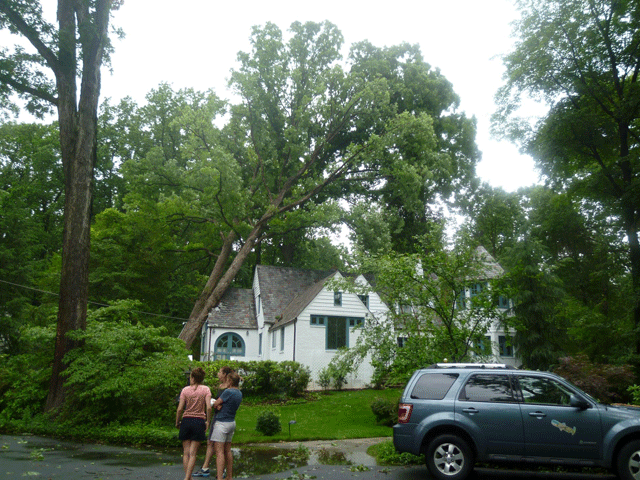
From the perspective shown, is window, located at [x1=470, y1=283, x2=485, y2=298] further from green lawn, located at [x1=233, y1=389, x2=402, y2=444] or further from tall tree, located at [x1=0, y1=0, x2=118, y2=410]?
tall tree, located at [x1=0, y1=0, x2=118, y2=410]

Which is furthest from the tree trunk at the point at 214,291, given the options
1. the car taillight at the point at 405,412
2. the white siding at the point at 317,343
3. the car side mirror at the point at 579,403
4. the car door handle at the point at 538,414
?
the car side mirror at the point at 579,403

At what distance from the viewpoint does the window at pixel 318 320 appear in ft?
84.0

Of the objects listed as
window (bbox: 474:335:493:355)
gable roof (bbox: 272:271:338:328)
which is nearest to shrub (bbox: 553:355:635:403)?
window (bbox: 474:335:493:355)

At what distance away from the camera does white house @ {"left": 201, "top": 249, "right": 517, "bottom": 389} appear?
25.3 m

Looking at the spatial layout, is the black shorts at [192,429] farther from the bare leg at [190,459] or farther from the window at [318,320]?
the window at [318,320]

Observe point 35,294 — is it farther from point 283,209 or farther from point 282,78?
point 282,78

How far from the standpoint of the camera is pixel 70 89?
14812 millimetres

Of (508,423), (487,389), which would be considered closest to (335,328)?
(487,389)

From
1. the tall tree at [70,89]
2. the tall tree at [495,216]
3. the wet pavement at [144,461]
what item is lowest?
the wet pavement at [144,461]

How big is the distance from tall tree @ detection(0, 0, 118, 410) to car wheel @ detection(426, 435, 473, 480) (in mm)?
10001

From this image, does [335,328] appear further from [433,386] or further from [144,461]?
[433,386]

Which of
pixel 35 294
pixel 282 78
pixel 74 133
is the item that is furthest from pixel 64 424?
pixel 282 78

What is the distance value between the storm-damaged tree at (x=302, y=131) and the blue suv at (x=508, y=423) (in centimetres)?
2234

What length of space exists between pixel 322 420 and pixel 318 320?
9.38 metres
